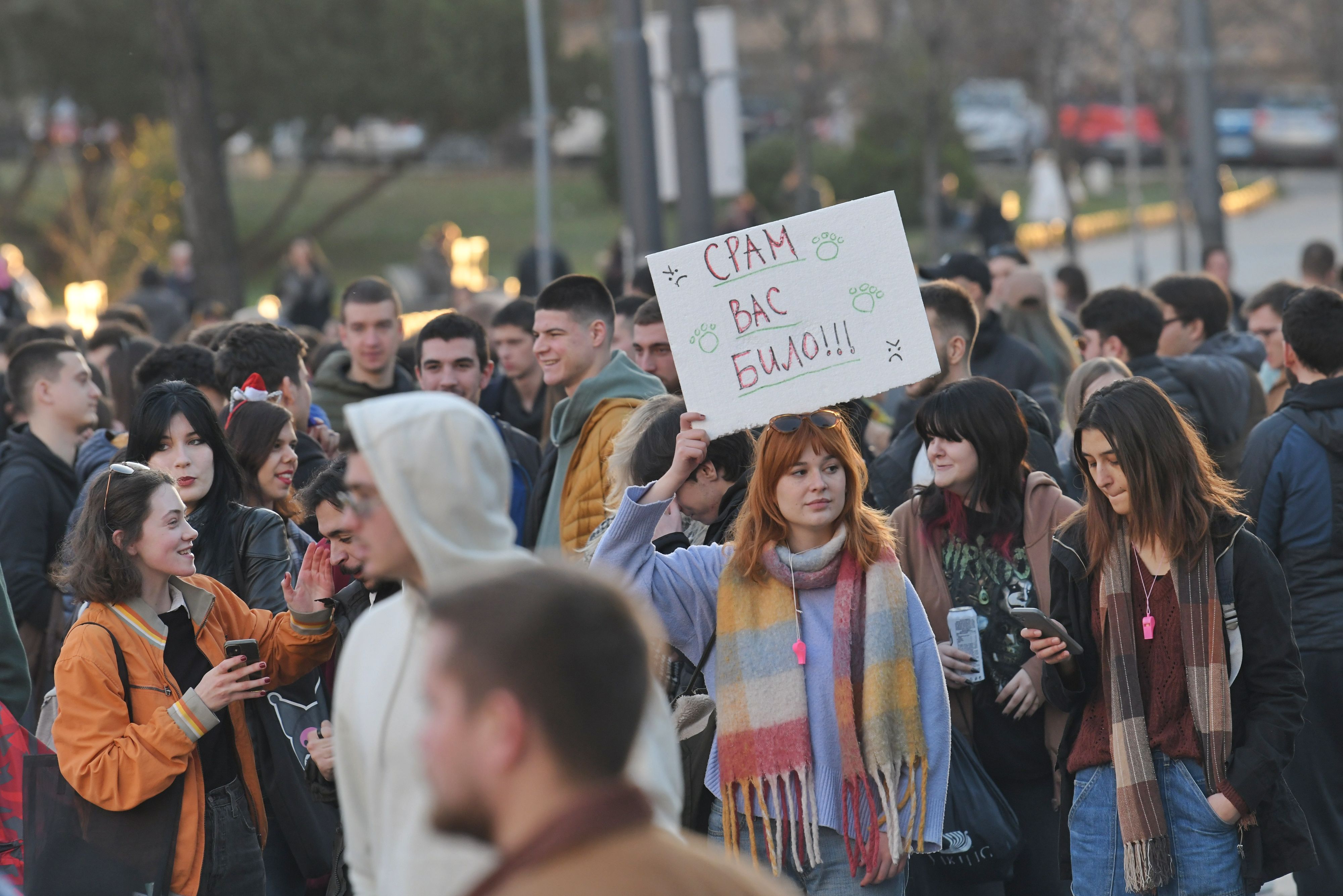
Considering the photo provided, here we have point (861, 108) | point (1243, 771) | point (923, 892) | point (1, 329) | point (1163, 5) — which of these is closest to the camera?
point (1243, 771)

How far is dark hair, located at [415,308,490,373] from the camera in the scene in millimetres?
7027

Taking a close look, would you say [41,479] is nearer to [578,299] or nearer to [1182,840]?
[578,299]

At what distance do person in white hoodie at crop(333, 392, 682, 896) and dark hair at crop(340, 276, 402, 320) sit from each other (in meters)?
4.66

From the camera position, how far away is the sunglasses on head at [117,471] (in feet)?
14.3

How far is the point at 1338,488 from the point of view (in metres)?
5.45

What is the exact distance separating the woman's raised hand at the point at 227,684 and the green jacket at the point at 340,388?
3419mm

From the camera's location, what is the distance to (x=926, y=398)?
19.0 feet

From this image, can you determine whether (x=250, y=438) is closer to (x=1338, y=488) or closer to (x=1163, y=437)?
(x=1163, y=437)

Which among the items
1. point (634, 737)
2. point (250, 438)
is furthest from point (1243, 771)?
point (250, 438)

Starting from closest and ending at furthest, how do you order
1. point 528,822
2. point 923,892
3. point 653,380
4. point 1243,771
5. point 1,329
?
1. point 528,822
2. point 1243,771
3. point 923,892
4. point 653,380
5. point 1,329

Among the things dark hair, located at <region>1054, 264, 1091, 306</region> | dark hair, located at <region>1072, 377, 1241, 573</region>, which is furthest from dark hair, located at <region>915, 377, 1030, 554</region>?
dark hair, located at <region>1054, 264, 1091, 306</region>

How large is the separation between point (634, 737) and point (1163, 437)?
262cm

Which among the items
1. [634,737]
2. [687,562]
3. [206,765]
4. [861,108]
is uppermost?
[861,108]

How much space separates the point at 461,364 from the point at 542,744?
16.8 feet
